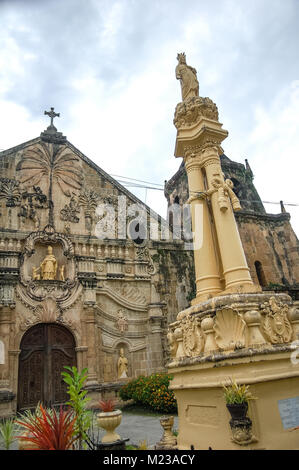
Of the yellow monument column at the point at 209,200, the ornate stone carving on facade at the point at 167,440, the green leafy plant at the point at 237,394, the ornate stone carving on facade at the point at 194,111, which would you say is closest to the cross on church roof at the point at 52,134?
the yellow monument column at the point at 209,200

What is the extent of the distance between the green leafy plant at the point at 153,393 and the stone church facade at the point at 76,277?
1.06 metres

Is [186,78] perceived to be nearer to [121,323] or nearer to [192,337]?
[192,337]

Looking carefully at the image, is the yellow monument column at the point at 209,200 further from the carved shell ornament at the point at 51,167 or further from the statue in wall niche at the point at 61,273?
the carved shell ornament at the point at 51,167

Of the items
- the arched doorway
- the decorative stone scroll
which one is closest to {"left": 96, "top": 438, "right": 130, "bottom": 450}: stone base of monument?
the decorative stone scroll

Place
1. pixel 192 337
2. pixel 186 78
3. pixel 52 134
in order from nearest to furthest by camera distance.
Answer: pixel 192 337
pixel 186 78
pixel 52 134

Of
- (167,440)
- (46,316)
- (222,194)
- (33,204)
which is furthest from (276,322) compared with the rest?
(33,204)

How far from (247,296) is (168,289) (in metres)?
9.75

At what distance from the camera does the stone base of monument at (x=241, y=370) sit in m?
3.46

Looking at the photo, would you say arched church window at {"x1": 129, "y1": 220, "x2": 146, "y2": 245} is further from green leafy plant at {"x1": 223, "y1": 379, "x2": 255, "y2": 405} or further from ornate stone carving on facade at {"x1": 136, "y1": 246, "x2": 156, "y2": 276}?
green leafy plant at {"x1": 223, "y1": 379, "x2": 255, "y2": 405}

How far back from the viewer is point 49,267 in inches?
488

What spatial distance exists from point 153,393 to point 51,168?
10009 mm

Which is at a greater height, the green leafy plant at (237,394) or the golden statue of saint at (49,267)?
the golden statue of saint at (49,267)

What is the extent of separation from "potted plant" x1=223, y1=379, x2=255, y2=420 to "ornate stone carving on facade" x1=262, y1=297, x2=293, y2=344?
80 cm
